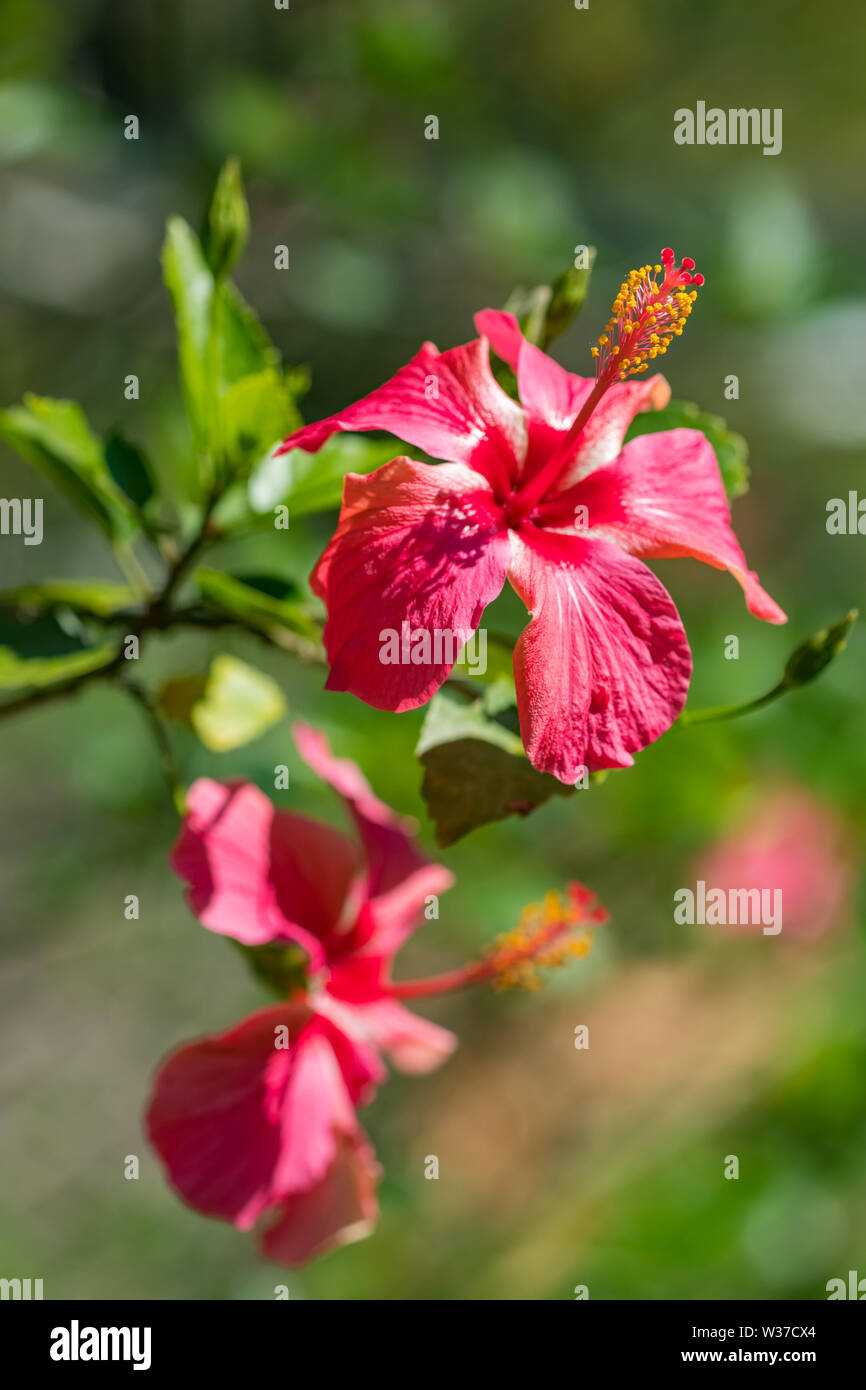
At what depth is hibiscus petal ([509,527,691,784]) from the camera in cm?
60

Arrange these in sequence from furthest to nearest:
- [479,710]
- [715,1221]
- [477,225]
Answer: [715,1221] → [477,225] → [479,710]

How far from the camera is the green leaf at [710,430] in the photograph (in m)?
0.80

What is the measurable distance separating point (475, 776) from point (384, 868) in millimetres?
357

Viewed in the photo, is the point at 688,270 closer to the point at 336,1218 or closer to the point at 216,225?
the point at 216,225

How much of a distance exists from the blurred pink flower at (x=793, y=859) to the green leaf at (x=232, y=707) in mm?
1633

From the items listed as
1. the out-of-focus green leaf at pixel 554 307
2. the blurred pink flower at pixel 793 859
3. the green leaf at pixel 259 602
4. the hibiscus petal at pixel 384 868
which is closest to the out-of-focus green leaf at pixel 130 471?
the green leaf at pixel 259 602

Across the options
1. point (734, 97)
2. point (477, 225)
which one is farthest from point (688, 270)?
point (734, 97)

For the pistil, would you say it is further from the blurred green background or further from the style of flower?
the blurred green background

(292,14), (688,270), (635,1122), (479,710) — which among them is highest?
(292,14)

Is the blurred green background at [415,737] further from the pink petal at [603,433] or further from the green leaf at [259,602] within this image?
the pink petal at [603,433]

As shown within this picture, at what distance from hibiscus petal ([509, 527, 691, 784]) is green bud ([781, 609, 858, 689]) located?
0.11 m

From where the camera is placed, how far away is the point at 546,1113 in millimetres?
3639

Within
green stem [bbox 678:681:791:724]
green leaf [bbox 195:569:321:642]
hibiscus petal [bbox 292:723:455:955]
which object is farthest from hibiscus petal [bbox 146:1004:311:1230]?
green stem [bbox 678:681:791:724]

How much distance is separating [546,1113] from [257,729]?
3014 mm
